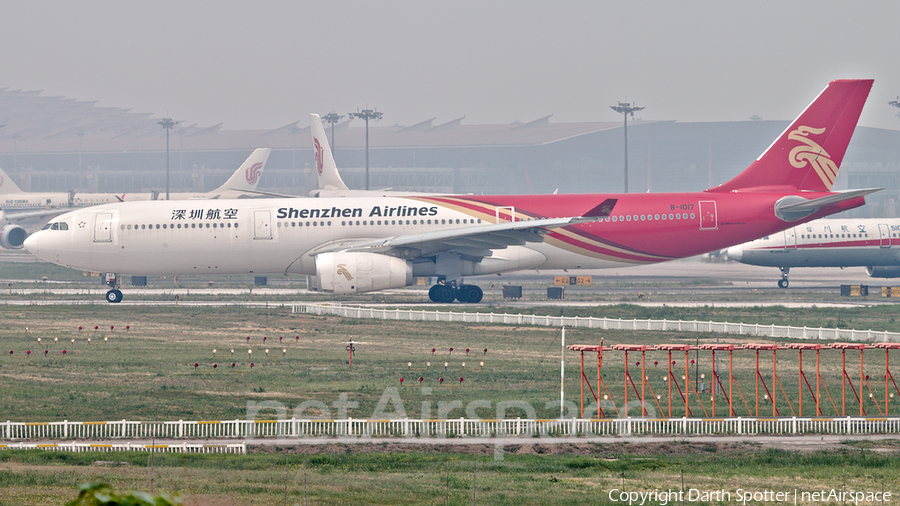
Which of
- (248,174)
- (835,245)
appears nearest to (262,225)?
(835,245)

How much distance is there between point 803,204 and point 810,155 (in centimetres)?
315

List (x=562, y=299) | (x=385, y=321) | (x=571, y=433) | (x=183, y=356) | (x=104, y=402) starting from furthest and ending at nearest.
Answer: (x=562, y=299) < (x=385, y=321) < (x=183, y=356) < (x=104, y=402) < (x=571, y=433)

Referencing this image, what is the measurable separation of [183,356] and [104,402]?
8711 millimetres

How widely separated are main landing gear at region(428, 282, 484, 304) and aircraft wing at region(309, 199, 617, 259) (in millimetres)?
3105

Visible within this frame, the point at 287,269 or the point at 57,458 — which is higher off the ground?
the point at 287,269

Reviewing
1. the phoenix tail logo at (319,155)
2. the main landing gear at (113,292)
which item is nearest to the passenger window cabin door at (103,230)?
the main landing gear at (113,292)

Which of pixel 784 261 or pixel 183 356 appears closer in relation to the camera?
pixel 183 356

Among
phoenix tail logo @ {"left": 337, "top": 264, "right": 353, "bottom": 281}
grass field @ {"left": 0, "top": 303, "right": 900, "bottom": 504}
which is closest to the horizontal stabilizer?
grass field @ {"left": 0, "top": 303, "right": 900, "bottom": 504}

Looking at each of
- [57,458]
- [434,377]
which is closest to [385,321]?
[434,377]

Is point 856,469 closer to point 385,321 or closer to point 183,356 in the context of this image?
point 183,356

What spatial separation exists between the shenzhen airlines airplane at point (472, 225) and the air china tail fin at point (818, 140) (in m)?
0.05

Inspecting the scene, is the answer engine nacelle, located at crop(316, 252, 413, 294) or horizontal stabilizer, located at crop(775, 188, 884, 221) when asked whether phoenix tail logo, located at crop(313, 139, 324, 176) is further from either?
horizontal stabilizer, located at crop(775, 188, 884, 221)

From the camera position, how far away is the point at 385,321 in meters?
46.2

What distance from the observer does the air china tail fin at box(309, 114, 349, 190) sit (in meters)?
85.8
